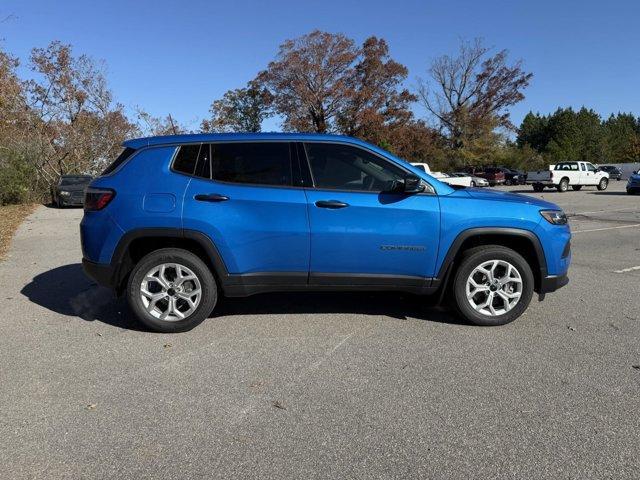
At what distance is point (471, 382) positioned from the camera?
376 cm

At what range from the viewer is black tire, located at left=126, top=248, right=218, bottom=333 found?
15.6 ft

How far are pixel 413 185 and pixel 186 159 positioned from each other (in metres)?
2.05

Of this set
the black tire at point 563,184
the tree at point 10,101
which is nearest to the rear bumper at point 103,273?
the tree at point 10,101

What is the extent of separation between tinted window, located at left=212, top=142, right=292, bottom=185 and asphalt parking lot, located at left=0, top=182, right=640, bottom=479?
4.53 feet

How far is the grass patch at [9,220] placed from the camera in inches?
434

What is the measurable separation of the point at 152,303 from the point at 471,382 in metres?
2.79

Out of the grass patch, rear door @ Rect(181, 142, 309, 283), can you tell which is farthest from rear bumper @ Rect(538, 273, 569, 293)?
the grass patch

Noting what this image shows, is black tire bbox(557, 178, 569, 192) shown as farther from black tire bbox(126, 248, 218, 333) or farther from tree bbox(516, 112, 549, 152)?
tree bbox(516, 112, 549, 152)

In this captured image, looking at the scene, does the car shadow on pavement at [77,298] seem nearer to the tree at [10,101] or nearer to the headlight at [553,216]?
the headlight at [553,216]

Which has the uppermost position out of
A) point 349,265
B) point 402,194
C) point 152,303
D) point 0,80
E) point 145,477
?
point 0,80

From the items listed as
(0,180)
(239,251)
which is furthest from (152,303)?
(0,180)

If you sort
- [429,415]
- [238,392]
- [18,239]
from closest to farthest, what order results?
[429,415] → [238,392] → [18,239]

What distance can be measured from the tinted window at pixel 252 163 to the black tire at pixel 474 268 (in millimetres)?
1781

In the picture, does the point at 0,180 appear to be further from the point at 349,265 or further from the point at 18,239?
the point at 349,265
